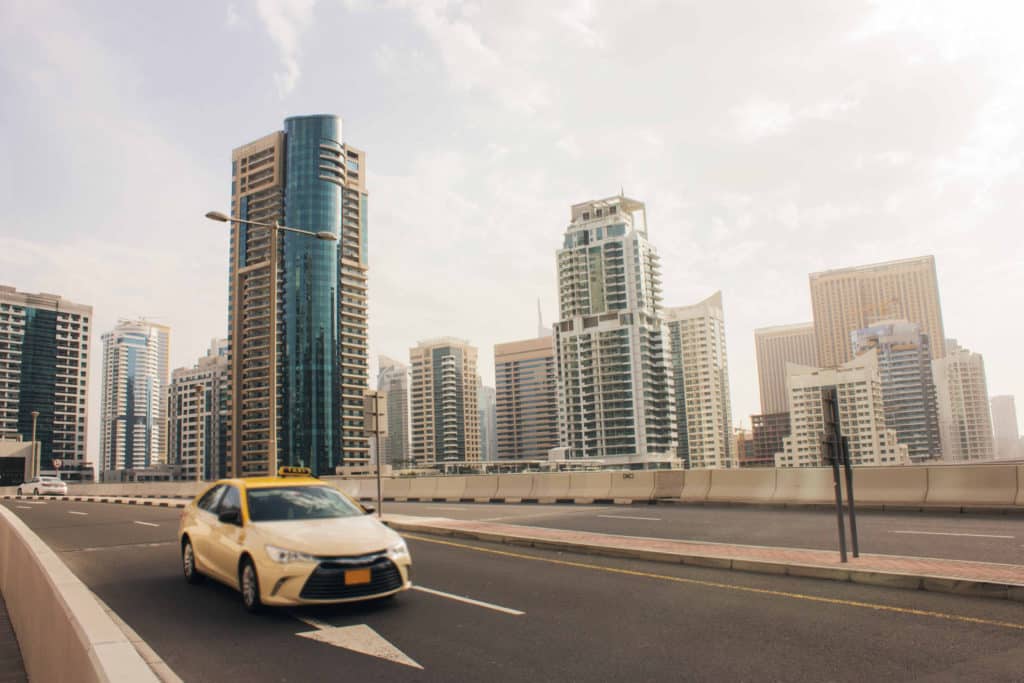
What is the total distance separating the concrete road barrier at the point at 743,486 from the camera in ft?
71.2

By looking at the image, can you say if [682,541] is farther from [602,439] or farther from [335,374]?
[602,439]

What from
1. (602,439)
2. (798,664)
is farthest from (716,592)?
(602,439)

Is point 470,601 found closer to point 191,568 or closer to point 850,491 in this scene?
point 191,568

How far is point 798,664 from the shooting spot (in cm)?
577

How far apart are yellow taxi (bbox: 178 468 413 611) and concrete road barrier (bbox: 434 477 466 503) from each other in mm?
22090

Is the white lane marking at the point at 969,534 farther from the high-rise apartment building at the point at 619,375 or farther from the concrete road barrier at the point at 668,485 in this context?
the high-rise apartment building at the point at 619,375

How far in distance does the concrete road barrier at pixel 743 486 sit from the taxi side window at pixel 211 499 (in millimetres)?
16170

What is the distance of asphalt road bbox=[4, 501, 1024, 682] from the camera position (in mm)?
5711

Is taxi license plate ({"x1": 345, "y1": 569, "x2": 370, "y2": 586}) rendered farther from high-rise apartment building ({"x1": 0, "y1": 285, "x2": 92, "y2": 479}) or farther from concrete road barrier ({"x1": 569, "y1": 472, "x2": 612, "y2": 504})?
high-rise apartment building ({"x1": 0, "y1": 285, "x2": 92, "y2": 479})

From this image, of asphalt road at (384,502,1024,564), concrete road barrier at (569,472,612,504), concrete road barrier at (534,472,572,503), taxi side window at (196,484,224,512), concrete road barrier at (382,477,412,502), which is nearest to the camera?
taxi side window at (196,484,224,512)

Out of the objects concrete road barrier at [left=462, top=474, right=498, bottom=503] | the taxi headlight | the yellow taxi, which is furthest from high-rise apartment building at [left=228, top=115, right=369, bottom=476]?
the taxi headlight

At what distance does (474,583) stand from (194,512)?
416 cm

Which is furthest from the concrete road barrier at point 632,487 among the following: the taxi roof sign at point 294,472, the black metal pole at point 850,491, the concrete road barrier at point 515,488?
the taxi roof sign at point 294,472

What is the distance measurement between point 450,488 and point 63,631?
91.5 ft
